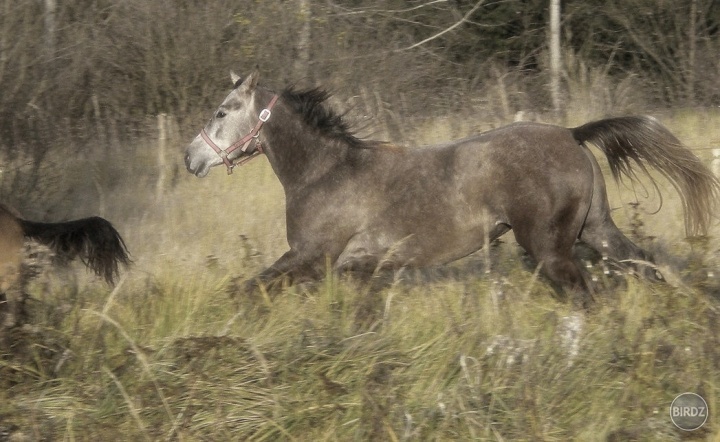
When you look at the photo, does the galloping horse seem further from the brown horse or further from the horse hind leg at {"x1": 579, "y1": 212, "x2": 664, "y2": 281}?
the brown horse

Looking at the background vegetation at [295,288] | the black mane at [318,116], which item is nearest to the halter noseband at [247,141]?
the black mane at [318,116]

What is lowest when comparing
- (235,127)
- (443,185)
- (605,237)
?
(605,237)

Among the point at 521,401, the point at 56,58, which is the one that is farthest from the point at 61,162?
the point at 521,401

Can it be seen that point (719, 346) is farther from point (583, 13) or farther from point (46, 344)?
point (583, 13)

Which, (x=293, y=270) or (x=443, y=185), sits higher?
(x=443, y=185)

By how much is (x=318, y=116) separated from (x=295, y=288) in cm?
131

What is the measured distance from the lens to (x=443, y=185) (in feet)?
21.8

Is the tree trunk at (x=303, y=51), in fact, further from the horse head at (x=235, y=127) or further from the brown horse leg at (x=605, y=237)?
the brown horse leg at (x=605, y=237)

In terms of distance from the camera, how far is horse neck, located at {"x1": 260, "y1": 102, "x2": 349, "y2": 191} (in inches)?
276

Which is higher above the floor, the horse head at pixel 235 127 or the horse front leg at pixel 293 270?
the horse head at pixel 235 127

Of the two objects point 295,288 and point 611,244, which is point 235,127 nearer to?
point 295,288

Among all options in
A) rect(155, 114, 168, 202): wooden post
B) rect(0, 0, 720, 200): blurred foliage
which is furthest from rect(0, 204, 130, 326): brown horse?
rect(155, 114, 168, 202): wooden post

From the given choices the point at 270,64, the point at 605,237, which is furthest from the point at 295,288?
the point at 270,64

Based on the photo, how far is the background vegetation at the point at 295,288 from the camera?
15.3 feet
